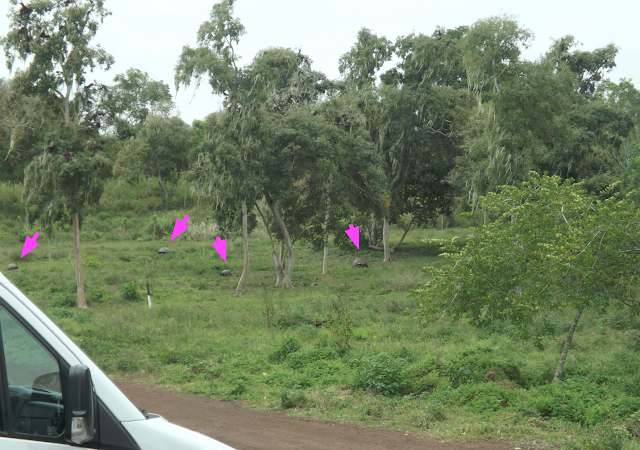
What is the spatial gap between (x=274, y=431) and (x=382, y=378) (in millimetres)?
2583

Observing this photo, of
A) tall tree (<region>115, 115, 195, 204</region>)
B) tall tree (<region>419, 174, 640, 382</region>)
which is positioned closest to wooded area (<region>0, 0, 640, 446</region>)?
tall tree (<region>419, 174, 640, 382</region>)

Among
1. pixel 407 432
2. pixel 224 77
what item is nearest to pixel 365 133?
pixel 224 77

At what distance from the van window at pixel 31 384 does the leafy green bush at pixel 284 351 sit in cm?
945

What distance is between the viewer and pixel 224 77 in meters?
22.0

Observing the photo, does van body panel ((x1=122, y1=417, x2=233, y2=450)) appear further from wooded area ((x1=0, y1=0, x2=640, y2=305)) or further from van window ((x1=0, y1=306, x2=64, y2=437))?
wooded area ((x1=0, y1=0, x2=640, y2=305))

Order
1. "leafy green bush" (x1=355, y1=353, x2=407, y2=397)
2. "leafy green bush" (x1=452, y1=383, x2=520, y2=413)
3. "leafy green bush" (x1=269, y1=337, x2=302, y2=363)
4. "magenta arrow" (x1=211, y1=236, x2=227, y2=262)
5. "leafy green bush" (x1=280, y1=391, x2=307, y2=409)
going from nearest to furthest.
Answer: "leafy green bush" (x1=452, y1=383, x2=520, y2=413) < "leafy green bush" (x1=280, y1=391, x2=307, y2=409) < "leafy green bush" (x1=355, y1=353, x2=407, y2=397) < "leafy green bush" (x1=269, y1=337, x2=302, y2=363) < "magenta arrow" (x1=211, y1=236, x2=227, y2=262)

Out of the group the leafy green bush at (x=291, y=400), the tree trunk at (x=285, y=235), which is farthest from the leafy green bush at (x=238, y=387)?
the tree trunk at (x=285, y=235)

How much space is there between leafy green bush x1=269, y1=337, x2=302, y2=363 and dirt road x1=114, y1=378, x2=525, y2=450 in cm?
255

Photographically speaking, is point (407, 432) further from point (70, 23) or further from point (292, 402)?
point (70, 23)

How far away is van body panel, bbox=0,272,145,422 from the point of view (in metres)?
2.54

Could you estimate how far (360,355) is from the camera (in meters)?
11.7

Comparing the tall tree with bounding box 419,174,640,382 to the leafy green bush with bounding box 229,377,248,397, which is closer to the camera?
the tall tree with bounding box 419,174,640,382

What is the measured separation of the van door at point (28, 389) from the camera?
2.51 metres

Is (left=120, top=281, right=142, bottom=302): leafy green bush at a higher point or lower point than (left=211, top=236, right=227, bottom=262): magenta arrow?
lower
